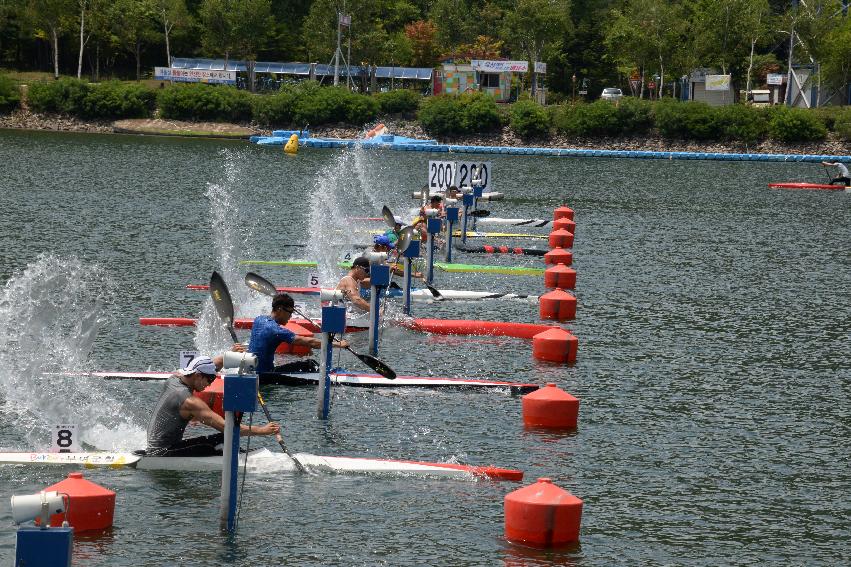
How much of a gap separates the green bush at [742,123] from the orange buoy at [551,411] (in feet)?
273

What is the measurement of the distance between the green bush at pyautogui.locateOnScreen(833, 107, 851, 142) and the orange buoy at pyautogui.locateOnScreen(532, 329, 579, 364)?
78.2 m

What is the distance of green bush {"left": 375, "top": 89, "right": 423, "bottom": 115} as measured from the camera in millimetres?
105500

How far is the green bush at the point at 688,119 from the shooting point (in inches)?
3905

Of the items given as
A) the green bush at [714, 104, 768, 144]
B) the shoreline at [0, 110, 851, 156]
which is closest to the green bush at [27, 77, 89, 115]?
the shoreline at [0, 110, 851, 156]

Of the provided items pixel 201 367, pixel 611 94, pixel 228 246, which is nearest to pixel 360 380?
pixel 201 367

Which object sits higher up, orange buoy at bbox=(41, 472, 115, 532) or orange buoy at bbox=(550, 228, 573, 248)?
orange buoy at bbox=(550, 228, 573, 248)

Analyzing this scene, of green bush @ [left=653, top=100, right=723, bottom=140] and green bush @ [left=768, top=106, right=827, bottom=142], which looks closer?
Result: green bush @ [left=768, top=106, right=827, bottom=142]

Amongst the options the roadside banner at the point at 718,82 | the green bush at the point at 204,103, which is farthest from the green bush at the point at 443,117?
the roadside banner at the point at 718,82

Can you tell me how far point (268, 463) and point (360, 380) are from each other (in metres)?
4.57

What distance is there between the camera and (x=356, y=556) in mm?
13414

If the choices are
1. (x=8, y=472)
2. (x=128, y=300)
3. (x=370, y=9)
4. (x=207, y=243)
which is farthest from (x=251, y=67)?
→ (x=8, y=472)

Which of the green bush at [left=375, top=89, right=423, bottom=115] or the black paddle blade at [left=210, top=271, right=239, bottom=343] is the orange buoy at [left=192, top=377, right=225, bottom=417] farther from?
the green bush at [left=375, top=89, right=423, bottom=115]

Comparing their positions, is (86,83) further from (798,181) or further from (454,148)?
(798,181)

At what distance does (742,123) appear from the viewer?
98812 mm
